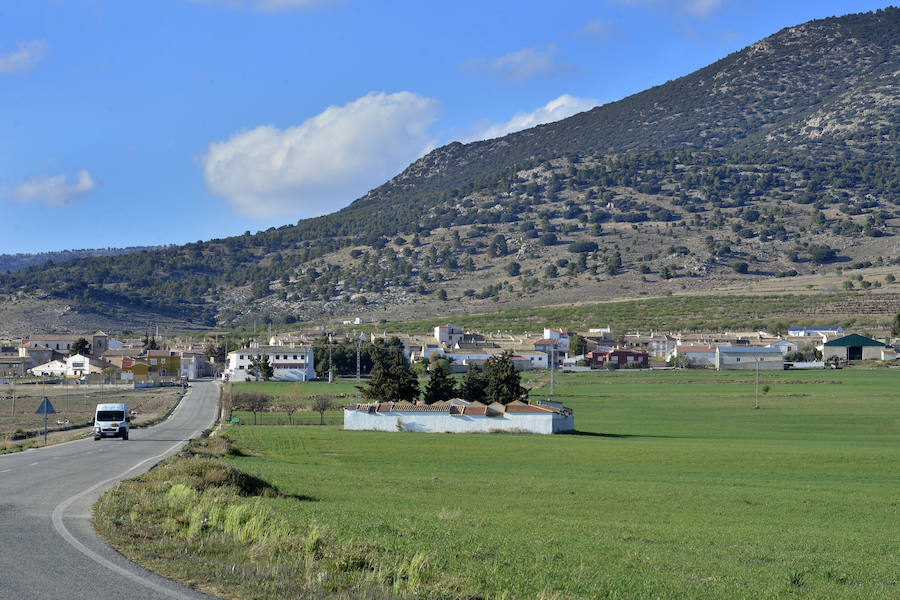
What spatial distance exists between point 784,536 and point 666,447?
29.9 m

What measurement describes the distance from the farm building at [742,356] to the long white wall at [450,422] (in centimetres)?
7530

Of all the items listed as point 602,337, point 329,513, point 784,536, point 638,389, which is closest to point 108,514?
point 329,513

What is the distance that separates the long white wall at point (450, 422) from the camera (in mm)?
64625

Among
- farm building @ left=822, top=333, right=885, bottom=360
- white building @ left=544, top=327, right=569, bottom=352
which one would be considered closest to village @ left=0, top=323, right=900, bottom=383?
white building @ left=544, top=327, right=569, bottom=352

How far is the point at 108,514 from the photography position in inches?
728

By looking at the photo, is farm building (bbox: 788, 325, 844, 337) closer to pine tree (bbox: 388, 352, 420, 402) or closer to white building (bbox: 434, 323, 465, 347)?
white building (bbox: 434, 323, 465, 347)

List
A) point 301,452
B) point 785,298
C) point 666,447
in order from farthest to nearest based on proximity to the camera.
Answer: point 785,298 < point 666,447 < point 301,452

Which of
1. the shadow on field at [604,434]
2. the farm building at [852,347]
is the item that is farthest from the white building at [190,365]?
the shadow on field at [604,434]

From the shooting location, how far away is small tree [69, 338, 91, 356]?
16252 cm

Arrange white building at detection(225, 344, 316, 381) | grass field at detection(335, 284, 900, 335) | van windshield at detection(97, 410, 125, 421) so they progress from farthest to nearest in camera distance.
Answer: grass field at detection(335, 284, 900, 335) → white building at detection(225, 344, 316, 381) → van windshield at detection(97, 410, 125, 421)

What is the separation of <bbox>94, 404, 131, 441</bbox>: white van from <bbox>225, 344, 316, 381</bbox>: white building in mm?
81700

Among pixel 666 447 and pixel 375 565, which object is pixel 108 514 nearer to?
pixel 375 565

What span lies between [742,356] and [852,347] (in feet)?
48.7

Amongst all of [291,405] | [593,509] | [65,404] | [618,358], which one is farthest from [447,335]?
[593,509]
